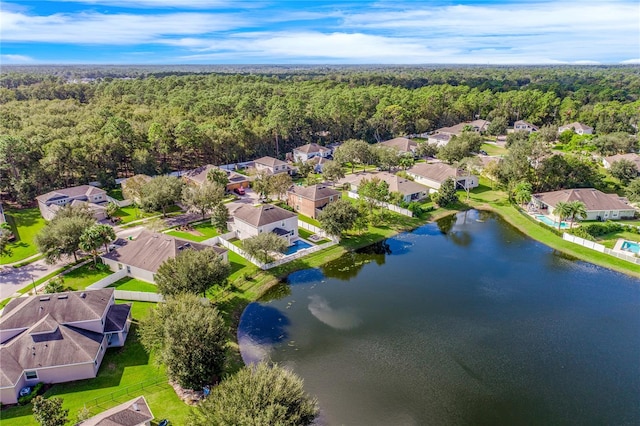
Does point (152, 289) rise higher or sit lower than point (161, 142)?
lower

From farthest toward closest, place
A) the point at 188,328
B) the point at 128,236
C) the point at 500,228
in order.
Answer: the point at 500,228
the point at 128,236
the point at 188,328

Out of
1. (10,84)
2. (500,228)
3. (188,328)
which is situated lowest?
(500,228)

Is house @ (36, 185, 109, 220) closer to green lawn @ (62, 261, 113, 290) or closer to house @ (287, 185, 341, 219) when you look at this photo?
green lawn @ (62, 261, 113, 290)

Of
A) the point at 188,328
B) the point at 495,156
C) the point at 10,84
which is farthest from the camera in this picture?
the point at 10,84

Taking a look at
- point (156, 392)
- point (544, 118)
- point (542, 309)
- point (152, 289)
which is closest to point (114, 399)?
point (156, 392)

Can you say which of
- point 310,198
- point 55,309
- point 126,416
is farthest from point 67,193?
point 126,416

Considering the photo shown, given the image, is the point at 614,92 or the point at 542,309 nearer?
the point at 542,309

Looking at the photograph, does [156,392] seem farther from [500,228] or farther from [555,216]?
[555,216]

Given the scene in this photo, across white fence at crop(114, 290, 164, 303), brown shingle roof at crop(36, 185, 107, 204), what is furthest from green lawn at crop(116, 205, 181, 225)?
white fence at crop(114, 290, 164, 303)
